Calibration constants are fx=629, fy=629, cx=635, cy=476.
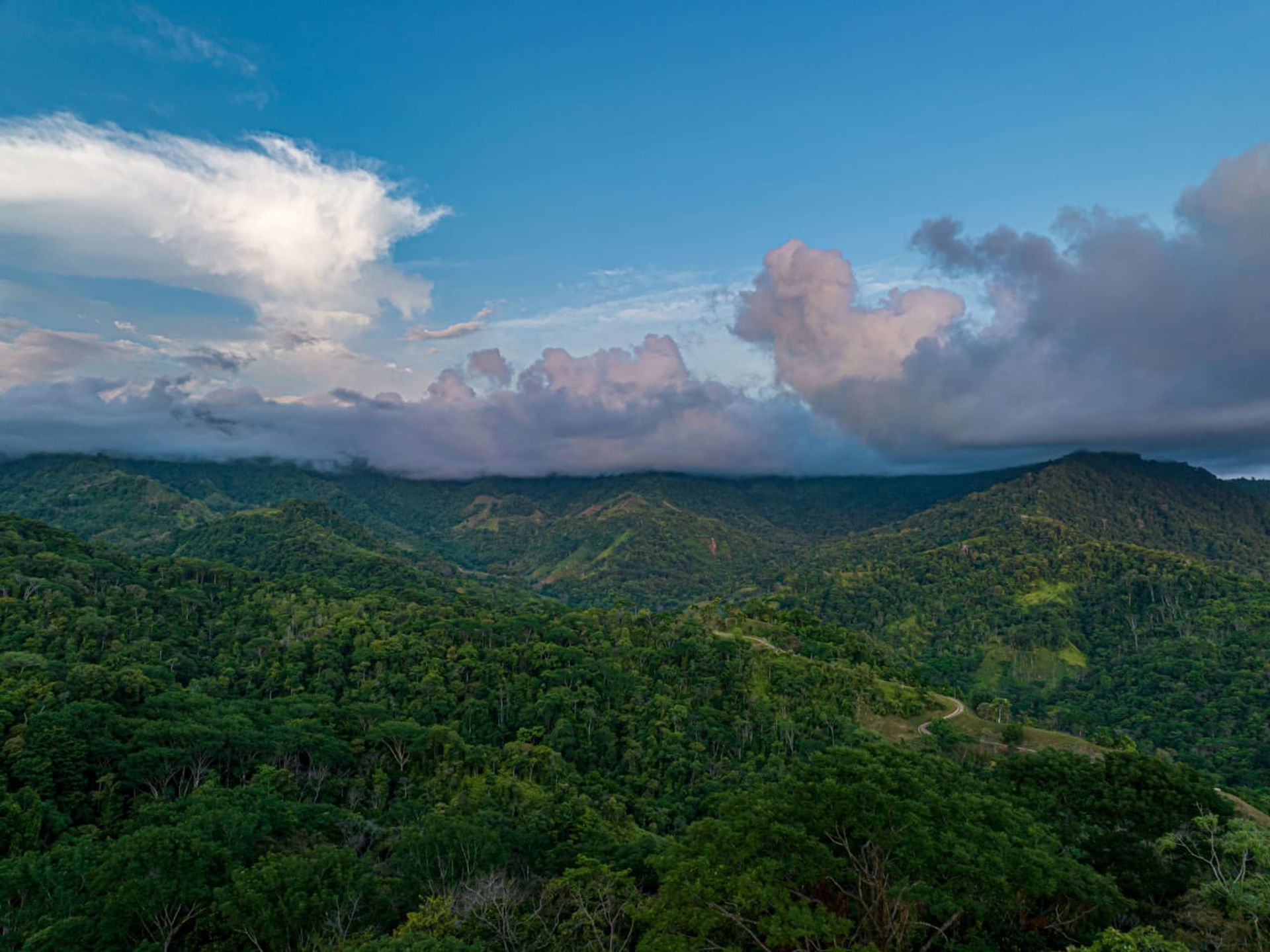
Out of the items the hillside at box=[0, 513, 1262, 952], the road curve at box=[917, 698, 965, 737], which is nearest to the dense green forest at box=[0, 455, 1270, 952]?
the hillside at box=[0, 513, 1262, 952]

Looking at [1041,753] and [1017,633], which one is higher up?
[1041,753]

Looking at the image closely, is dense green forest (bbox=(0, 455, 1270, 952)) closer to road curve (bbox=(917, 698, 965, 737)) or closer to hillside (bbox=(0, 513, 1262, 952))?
hillside (bbox=(0, 513, 1262, 952))

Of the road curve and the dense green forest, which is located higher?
the dense green forest

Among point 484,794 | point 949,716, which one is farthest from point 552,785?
point 949,716

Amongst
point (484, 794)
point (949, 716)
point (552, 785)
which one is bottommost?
point (949, 716)

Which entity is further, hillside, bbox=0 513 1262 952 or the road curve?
the road curve

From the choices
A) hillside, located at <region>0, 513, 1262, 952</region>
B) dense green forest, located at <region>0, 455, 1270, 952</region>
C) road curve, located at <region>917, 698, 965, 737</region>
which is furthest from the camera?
road curve, located at <region>917, 698, 965, 737</region>

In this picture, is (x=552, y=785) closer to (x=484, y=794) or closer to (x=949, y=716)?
(x=484, y=794)

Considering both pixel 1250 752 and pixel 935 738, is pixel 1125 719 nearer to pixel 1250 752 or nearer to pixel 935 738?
pixel 1250 752

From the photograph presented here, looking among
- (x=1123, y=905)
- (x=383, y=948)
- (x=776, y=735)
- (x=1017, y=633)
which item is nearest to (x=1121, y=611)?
(x=1017, y=633)
